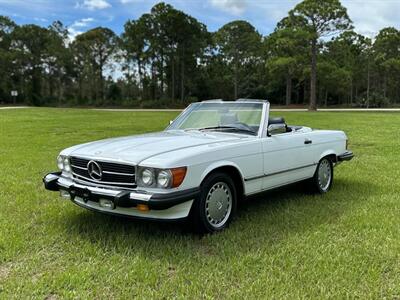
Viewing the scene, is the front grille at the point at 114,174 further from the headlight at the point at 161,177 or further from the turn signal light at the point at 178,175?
the turn signal light at the point at 178,175

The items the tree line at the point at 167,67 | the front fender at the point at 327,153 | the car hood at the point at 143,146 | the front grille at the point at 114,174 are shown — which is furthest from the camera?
the tree line at the point at 167,67

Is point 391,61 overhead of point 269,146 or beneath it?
overhead

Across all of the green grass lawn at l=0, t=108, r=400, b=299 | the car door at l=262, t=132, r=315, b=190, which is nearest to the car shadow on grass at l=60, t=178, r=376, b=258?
the green grass lawn at l=0, t=108, r=400, b=299

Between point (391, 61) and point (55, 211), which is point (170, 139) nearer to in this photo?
point (55, 211)

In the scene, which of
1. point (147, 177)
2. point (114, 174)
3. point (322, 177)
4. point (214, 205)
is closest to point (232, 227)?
point (214, 205)

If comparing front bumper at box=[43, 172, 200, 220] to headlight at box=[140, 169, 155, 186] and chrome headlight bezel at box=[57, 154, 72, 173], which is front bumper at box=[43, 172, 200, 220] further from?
chrome headlight bezel at box=[57, 154, 72, 173]

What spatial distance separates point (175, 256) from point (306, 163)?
2.67m

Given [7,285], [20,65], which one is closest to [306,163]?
[7,285]

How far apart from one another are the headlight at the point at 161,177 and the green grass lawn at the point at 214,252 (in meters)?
0.62

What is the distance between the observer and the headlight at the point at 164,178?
381cm

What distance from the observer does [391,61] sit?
187 feet

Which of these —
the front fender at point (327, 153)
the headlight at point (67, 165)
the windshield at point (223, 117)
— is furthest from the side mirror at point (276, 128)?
the headlight at point (67, 165)

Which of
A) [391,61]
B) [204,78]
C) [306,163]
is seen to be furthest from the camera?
[204,78]

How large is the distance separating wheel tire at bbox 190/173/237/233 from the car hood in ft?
1.47
